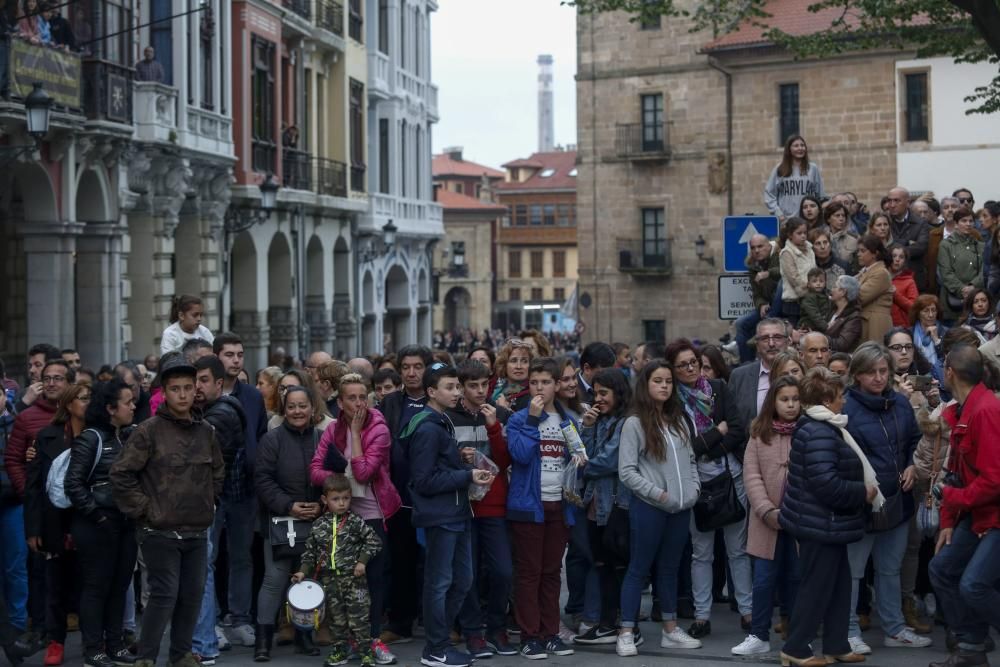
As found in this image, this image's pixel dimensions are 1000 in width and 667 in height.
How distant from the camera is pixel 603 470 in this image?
11.0 meters

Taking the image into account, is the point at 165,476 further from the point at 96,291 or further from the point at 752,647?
the point at 96,291

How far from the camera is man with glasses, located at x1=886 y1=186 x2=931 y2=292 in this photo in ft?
52.5

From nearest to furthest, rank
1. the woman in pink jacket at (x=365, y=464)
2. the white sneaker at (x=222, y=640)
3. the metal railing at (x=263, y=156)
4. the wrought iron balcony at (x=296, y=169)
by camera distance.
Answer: the woman in pink jacket at (x=365, y=464), the white sneaker at (x=222, y=640), the metal railing at (x=263, y=156), the wrought iron balcony at (x=296, y=169)

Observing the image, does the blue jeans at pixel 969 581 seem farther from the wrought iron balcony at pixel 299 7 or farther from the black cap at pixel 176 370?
the wrought iron balcony at pixel 299 7

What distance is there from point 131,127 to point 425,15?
25.8m

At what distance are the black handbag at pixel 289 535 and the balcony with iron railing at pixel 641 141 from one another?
123 ft

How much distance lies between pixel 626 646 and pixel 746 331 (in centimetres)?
548

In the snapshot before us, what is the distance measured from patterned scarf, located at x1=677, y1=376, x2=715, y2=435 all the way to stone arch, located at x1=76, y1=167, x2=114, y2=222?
54.6 feet

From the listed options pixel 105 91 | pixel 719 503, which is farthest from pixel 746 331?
pixel 105 91

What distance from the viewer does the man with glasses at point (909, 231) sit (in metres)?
16.0

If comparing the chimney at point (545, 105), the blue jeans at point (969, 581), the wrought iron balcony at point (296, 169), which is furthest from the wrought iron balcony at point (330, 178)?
the chimney at point (545, 105)

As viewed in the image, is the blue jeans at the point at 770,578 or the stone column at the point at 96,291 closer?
the blue jeans at the point at 770,578

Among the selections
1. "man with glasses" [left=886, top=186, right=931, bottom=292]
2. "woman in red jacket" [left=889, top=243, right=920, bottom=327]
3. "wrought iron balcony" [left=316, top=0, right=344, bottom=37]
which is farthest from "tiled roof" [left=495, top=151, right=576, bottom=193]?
"woman in red jacket" [left=889, top=243, right=920, bottom=327]

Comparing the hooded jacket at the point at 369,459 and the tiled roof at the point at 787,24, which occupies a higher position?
the tiled roof at the point at 787,24
